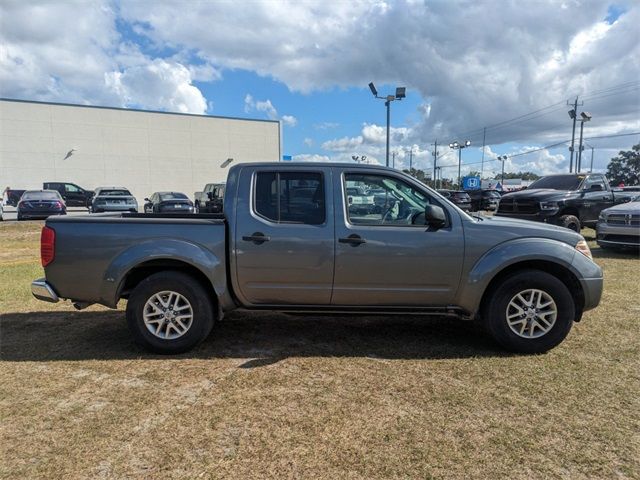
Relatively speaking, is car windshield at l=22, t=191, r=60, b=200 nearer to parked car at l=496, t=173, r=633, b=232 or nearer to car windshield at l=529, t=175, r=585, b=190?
parked car at l=496, t=173, r=633, b=232

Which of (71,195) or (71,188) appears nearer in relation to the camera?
(71,195)

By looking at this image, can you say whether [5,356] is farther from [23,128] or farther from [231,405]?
[23,128]

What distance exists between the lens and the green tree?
8838cm

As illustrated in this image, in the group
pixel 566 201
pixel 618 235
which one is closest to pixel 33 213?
pixel 566 201

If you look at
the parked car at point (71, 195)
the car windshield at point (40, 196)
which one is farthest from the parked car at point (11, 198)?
the car windshield at point (40, 196)

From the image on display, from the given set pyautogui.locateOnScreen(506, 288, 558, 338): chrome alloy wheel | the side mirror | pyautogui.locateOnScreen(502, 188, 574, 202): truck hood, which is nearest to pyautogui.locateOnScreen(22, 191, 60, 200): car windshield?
pyautogui.locateOnScreen(502, 188, 574, 202): truck hood

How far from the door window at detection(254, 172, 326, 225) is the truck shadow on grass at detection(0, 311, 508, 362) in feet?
3.47

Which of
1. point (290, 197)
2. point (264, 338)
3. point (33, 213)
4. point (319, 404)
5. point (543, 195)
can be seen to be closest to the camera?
point (319, 404)

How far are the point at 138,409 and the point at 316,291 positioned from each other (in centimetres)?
182

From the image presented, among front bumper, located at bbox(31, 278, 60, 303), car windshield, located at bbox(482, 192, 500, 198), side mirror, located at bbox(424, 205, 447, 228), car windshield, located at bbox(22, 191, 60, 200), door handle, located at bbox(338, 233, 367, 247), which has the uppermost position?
car windshield, located at bbox(482, 192, 500, 198)

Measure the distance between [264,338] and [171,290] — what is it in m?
1.16

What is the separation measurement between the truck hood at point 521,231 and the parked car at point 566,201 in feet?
26.6

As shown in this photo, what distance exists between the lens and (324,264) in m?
4.35

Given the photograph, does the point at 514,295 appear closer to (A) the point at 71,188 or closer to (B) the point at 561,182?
A: (B) the point at 561,182
